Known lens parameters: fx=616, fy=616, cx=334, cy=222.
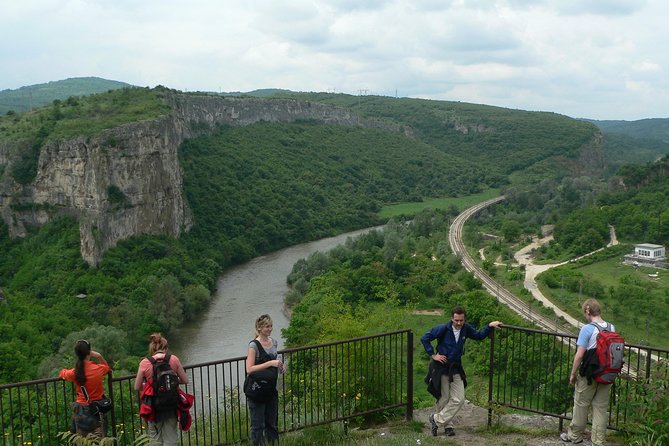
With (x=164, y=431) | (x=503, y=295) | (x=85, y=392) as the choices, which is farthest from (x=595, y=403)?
(x=503, y=295)

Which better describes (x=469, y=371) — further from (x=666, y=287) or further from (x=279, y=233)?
(x=279, y=233)

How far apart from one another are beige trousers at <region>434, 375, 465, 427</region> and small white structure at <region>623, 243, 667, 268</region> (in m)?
48.0

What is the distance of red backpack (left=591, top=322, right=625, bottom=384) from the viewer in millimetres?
6586

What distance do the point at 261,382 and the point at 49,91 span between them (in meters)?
168

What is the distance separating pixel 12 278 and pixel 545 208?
201 ft

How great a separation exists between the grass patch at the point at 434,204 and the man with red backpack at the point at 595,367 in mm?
77884

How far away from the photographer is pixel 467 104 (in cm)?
17488

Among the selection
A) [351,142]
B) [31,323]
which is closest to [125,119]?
[31,323]

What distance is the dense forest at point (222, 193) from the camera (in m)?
37.2

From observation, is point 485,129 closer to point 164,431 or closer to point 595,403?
point 595,403

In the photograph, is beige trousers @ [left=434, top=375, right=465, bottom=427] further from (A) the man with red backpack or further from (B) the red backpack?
(B) the red backpack

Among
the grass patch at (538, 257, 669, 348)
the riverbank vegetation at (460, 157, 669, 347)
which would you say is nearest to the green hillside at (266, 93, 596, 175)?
the riverbank vegetation at (460, 157, 669, 347)

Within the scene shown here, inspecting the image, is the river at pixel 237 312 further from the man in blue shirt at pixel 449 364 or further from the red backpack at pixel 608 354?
the red backpack at pixel 608 354

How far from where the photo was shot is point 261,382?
668 centimetres
